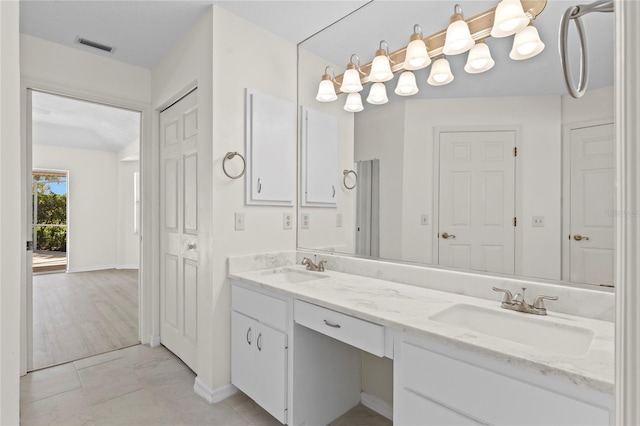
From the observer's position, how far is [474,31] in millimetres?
1545

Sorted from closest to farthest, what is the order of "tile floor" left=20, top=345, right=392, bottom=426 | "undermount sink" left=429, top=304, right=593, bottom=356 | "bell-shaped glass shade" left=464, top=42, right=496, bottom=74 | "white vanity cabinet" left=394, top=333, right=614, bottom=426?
"white vanity cabinet" left=394, top=333, right=614, bottom=426, "undermount sink" left=429, top=304, right=593, bottom=356, "bell-shaped glass shade" left=464, top=42, right=496, bottom=74, "tile floor" left=20, top=345, right=392, bottom=426

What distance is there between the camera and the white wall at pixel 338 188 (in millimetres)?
2162

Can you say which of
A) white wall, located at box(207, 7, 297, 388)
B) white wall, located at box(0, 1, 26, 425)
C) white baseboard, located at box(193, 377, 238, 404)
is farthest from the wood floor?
white wall, located at box(0, 1, 26, 425)

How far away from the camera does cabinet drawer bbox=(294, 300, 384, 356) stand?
4.28 ft

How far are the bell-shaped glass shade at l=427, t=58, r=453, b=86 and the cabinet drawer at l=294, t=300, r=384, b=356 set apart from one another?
3.97ft

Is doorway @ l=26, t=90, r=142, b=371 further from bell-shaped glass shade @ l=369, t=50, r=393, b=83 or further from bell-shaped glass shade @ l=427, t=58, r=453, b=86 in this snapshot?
bell-shaped glass shade @ l=427, t=58, r=453, b=86

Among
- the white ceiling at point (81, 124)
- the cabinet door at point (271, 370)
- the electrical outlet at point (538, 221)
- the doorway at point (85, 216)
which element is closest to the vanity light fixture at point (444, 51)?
the electrical outlet at point (538, 221)

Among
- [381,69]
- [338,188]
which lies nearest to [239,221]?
[338,188]

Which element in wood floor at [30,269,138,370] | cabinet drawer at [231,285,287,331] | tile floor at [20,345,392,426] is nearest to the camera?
cabinet drawer at [231,285,287,331]

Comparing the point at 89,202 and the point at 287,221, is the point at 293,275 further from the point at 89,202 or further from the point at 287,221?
the point at 89,202

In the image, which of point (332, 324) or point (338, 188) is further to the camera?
A: point (338, 188)

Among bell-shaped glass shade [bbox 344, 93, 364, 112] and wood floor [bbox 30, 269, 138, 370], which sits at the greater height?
bell-shaped glass shade [bbox 344, 93, 364, 112]

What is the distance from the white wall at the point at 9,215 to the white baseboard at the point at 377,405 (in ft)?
6.34

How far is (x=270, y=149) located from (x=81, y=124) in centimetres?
427
